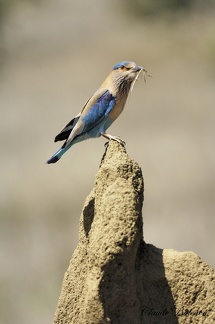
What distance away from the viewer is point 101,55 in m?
30.7

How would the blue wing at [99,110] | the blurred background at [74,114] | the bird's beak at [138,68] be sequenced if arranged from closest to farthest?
the bird's beak at [138,68] → the blue wing at [99,110] → the blurred background at [74,114]

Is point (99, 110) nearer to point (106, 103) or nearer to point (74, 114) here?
point (106, 103)

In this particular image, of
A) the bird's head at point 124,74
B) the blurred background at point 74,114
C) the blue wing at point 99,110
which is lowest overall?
the blue wing at point 99,110

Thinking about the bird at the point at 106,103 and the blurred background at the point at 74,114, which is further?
the blurred background at the point at 74,114

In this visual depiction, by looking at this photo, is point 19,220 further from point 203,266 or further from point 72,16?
point 72,16

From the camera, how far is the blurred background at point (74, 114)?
1440 cm

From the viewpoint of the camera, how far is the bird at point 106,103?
6.41m

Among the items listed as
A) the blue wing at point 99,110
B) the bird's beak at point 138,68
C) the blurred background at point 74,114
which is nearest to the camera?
the bird's beak at point 138,68

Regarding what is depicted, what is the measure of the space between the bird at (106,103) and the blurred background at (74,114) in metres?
5.80

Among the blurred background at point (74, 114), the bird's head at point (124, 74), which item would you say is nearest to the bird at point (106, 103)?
the bird's head at point (124, 74)

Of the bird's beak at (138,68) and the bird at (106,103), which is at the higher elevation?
the bird's beak at (138,68)

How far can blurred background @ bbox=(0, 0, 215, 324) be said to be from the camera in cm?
1440

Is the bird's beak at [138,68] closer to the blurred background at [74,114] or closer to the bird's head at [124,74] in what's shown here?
the bird's head at [124,74]

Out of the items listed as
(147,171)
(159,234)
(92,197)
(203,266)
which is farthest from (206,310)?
(147,171)
